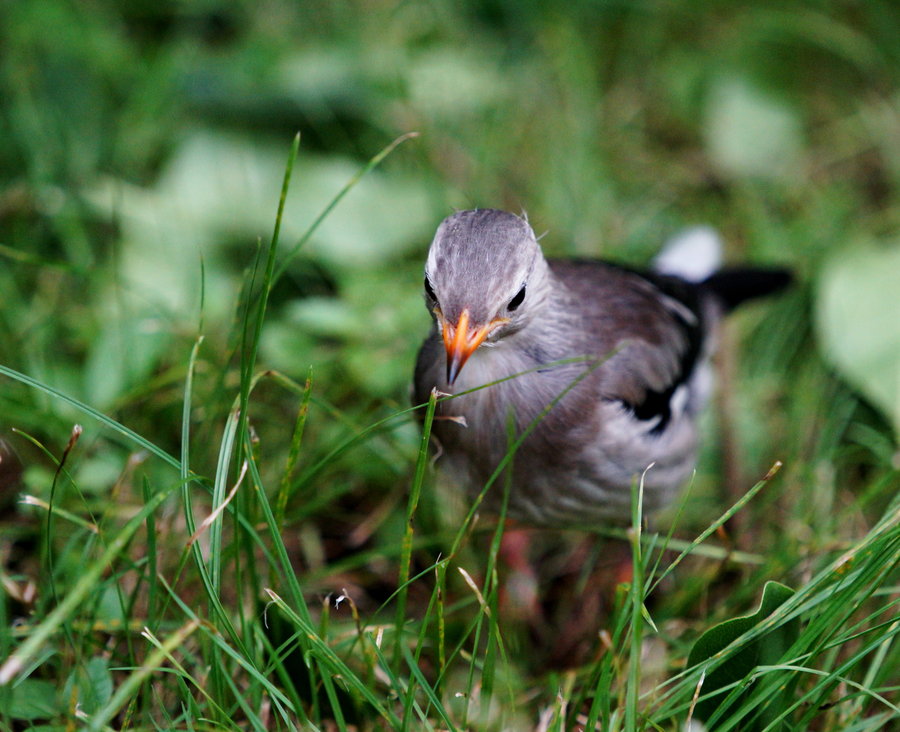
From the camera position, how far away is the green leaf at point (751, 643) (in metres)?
2.21

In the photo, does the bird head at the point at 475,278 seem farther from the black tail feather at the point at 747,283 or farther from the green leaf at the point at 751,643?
the black tail feather at the point at 747,283

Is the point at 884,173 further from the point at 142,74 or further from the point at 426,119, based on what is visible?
the point at 142,74

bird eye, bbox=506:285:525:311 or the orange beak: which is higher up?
bird eye, bbox=506:285:525:311

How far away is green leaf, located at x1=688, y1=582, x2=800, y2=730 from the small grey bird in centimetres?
53

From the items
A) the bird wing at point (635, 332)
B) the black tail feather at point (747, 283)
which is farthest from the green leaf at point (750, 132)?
the bird wing at point (635, 332)

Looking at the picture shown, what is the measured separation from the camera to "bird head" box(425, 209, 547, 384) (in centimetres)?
237

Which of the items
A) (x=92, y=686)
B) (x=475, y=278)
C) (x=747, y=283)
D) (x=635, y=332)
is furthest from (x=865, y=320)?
(x=92, y=686)

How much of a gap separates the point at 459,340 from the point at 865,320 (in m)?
2.20

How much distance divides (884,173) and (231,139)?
131 inches

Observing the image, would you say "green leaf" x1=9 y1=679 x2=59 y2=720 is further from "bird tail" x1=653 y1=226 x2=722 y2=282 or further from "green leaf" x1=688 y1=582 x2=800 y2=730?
"bird tail" x1=653 y1=226 x2=722 y2=282

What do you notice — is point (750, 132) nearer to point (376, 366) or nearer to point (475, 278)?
point (376, 366)

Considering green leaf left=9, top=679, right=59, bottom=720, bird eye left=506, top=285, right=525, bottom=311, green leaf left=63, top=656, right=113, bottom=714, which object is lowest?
green leaf left=9, top=679, right=59, bottom=720

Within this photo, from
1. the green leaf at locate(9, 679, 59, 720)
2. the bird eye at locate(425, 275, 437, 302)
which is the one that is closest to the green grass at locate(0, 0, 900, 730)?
the green leaf at locate(9, 679, 59, 720)

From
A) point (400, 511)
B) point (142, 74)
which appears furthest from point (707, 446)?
point (142, 74)
